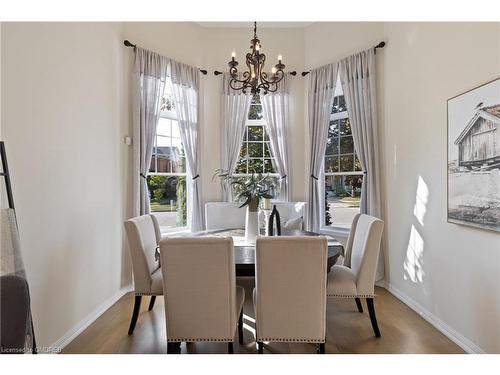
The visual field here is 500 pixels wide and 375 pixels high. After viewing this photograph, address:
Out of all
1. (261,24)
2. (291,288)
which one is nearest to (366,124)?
(261,24)

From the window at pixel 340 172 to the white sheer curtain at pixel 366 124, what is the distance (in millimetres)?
251

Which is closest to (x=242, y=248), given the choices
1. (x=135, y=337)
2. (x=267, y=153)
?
(x=135, y=337)

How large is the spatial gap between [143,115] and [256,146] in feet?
5.35

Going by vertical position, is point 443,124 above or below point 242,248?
above

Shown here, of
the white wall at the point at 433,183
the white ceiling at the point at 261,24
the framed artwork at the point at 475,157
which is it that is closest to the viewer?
the framed artwork at the point at 475,157

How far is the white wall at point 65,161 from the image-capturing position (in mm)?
1993

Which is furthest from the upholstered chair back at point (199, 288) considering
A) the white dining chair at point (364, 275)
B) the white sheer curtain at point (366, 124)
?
the white sheer curtain at point (366, 124)

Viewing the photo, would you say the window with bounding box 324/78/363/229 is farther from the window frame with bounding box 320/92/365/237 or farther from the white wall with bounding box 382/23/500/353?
the white wall with bounding box 382/23/500/353

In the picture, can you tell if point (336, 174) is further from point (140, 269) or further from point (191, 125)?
point (140, 269)

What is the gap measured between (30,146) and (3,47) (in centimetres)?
61

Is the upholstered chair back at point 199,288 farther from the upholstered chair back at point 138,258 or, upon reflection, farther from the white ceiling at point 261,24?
the white ceiling at point 261,24

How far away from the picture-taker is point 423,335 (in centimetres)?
249

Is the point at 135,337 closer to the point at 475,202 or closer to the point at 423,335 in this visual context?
the point at 423,335

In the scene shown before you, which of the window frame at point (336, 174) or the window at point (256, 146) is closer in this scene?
the window frame at point (336, 174)
